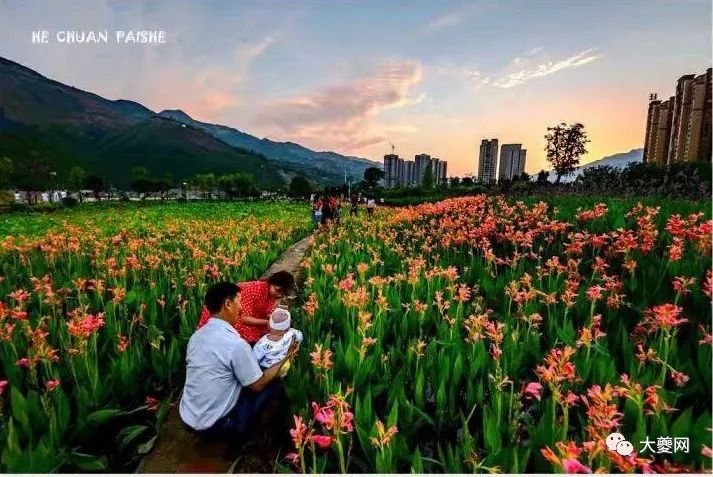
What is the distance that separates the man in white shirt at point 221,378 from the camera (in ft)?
7.74

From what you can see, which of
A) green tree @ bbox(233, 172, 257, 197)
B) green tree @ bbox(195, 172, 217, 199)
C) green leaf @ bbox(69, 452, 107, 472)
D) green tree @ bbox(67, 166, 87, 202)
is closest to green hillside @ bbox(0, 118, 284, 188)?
green tree @ bbox(195, 172, 217, 199)

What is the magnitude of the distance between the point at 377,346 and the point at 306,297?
2.10 metres

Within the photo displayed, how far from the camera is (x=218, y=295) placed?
2.48 metres

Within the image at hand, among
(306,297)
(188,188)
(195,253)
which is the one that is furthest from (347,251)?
(188,188)

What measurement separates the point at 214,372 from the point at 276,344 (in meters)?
0.45

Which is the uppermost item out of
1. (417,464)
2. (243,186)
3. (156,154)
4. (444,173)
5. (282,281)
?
(156,154)

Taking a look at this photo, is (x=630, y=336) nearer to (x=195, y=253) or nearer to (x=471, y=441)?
(x=471, y=441)

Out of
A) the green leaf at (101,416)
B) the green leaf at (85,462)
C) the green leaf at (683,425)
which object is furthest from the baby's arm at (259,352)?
the green leaf at (683,425)

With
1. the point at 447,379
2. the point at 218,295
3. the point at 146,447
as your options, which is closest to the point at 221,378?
the point at 218,295

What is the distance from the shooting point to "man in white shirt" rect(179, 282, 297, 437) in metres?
2.36

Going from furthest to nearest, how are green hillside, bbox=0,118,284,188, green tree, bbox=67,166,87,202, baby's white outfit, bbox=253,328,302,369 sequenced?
green hillside, bbox=0,118,284,188 → green tree, bbox=67,166,87,202 → baby's white outfit, bbox=253,328,302,369

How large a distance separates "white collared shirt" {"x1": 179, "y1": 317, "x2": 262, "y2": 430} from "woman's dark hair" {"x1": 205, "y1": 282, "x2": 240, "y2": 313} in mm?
84

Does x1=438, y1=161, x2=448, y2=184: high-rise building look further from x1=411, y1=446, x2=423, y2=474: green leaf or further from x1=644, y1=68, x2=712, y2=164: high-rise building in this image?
x1=411, y1=446, x2=423, y2=474: green leaf

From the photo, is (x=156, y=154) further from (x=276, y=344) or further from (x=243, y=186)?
(x=276, y=344)
